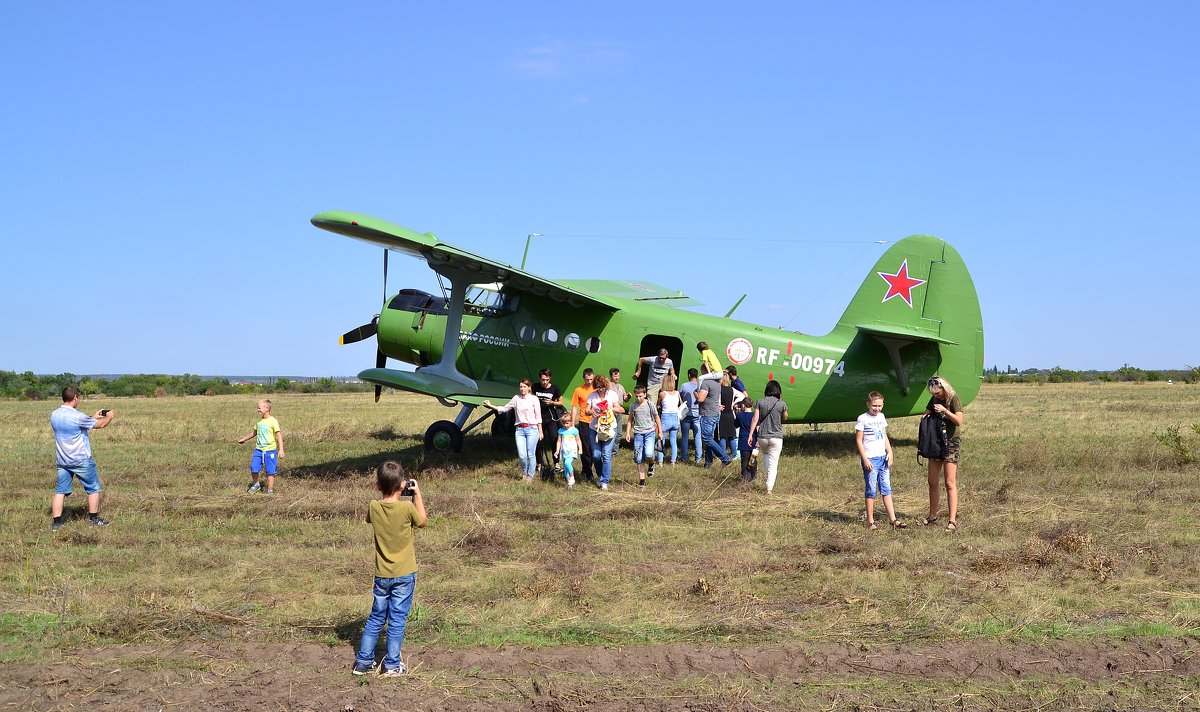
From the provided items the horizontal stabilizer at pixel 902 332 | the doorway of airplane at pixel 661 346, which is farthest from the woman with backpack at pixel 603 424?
the horizontal stabilizer at pixel 902 332

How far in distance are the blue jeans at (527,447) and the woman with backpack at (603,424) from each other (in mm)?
789

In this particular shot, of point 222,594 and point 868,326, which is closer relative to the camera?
point 222,594

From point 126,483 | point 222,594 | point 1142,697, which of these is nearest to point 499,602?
point 222,594

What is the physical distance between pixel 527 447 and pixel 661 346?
3806mm

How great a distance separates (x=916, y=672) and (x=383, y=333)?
43.2ft

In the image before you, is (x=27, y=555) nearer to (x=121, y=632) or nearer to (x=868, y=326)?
(x=121, y=632)

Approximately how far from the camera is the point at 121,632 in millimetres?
6184

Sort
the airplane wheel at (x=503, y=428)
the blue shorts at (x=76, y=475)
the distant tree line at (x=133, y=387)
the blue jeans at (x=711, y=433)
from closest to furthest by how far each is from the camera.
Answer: the blue shorts at (x=76, y=475), the blue jeans at (x=711, y=433), the airplane wheel at (x=503, y=428), the distant tree line at (x=133, y=387)

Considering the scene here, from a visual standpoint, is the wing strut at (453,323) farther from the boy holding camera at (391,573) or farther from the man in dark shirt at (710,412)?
the boy holding camera at (391,573)

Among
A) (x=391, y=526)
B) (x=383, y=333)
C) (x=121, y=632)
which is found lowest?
(x=121, y=632)

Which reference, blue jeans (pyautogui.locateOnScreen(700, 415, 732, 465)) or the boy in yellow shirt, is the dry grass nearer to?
the boy in yellow shirt

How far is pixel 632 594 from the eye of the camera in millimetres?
7156

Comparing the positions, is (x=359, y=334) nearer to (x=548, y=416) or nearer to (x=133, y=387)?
(x=548, y=416)

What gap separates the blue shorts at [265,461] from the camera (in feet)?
39.0
